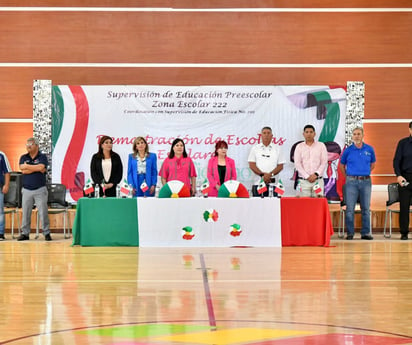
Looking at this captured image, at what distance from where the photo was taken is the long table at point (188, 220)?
9.54m

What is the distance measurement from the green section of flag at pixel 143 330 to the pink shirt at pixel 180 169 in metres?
5.67

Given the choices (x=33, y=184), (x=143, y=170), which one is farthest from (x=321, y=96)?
(x=33, y=184)

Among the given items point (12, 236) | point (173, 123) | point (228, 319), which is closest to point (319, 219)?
point (173, 123)

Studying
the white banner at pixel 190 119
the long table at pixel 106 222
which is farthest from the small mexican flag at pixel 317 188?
the long table at pixel 106 222

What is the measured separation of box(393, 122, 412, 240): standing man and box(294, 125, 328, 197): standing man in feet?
3.34

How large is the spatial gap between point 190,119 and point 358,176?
2732mm

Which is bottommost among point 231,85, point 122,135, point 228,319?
point 228,319

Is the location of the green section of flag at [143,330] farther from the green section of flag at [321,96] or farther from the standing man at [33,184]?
the green section of flag at [321,96]

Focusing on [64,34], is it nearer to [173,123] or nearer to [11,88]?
[11,88]

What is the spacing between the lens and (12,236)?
1105 cm

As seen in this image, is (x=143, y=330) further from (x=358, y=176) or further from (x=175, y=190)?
(x=358, y=176)

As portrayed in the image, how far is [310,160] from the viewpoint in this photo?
10.9 m

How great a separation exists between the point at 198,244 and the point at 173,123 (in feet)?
9.62

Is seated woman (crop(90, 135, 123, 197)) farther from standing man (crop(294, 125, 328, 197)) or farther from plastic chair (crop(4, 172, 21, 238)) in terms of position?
standing man (crop(294, 125, 328, 197))
